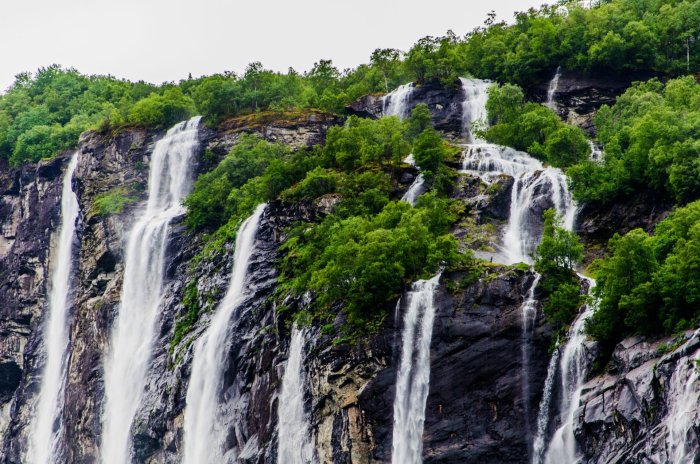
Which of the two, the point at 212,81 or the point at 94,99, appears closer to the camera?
the point at 212,81

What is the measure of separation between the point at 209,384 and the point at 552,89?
44.3m

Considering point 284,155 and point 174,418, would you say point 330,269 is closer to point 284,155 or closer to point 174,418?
point 174,418

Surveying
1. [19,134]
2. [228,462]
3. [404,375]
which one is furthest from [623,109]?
[19,134]

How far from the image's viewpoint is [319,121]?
302ft

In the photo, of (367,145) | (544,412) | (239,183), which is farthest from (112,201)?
(544,412)

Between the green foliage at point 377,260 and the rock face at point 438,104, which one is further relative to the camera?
the rock face at point 438,104

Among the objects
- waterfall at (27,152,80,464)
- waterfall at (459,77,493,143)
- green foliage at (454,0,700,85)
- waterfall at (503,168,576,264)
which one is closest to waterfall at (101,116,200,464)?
waterfall at (27,152,80,464)

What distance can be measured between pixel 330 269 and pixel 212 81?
4726 centimetres

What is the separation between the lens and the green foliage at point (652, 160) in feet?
187

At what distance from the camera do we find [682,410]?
38.6 metres

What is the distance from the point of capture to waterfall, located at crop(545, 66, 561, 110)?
283ft

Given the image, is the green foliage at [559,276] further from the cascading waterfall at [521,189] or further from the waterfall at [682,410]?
the waterfall at [682,410]

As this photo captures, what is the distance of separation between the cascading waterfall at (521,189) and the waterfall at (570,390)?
10067mm

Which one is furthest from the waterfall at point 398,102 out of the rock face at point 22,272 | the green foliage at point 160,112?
the rock face at point 22,272
